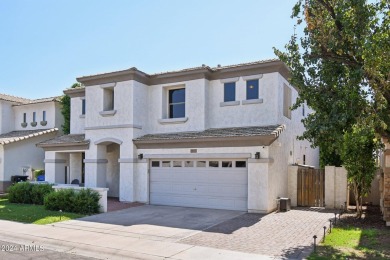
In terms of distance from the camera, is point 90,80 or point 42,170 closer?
point 90,80

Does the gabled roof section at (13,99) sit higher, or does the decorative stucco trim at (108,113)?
the gabled roof section at (13,99)

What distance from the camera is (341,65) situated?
11086 millimetres

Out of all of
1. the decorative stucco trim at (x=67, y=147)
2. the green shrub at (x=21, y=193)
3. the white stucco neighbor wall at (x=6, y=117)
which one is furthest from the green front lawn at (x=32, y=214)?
the white stucco neighbor wall at (x=6, y=117)

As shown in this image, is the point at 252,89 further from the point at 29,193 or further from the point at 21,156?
the point at 21,156

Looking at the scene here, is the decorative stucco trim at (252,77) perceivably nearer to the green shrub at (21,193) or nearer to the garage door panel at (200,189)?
the garage door panel at (200,189)

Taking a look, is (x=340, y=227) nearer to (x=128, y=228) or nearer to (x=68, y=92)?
(x=128, y=228)

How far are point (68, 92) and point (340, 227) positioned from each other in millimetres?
18308

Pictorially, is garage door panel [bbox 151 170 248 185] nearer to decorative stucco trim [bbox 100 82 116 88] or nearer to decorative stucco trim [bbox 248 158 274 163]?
decorative stucco trim [bbox 248 158 274 163]

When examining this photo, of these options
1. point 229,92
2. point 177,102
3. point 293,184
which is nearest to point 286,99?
point 229,92

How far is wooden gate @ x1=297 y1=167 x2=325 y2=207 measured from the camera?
1697 centimetres

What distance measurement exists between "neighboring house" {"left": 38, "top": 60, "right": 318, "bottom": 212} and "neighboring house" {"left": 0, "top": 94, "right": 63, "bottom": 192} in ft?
16.0

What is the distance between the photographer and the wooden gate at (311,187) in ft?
55.7

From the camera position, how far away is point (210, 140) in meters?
16.1

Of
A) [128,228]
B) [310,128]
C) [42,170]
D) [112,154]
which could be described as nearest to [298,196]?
[310,128]
